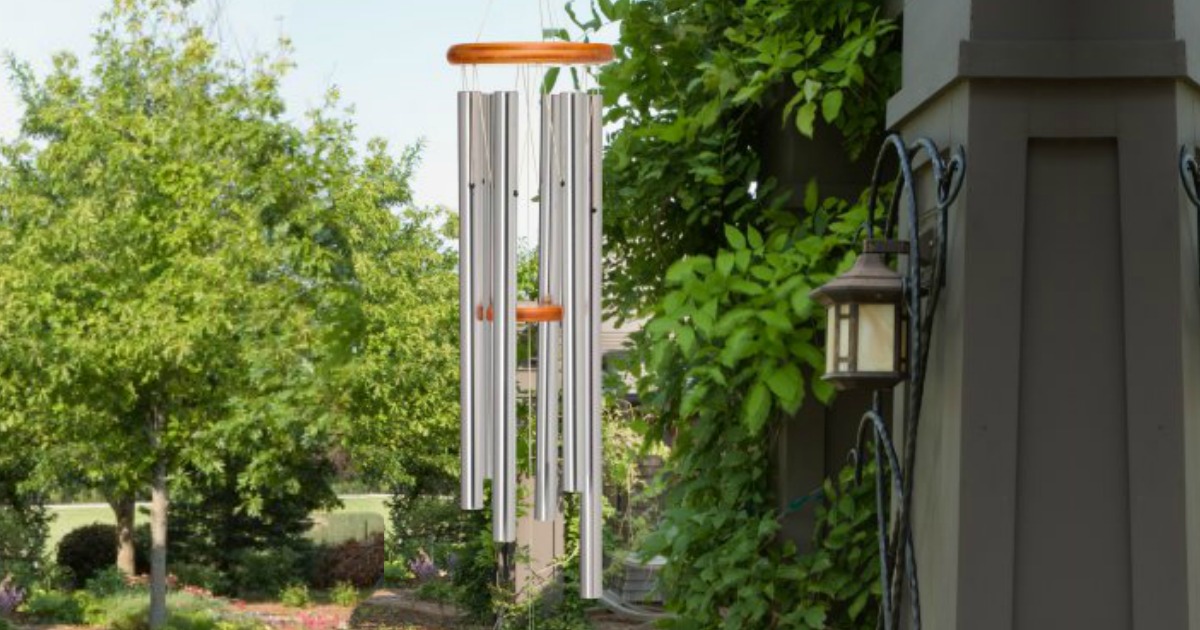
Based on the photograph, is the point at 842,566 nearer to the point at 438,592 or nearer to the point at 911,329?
the point at 911,329

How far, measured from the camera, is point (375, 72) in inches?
572

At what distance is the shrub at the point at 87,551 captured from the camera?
16047mm

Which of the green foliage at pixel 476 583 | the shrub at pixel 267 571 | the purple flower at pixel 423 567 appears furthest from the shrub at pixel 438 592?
the shrub at pixel 267 571

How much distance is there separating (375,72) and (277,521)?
4.77 meters

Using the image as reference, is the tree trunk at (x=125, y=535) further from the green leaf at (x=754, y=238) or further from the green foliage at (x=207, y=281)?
the green leaf at (x=754, y=238)

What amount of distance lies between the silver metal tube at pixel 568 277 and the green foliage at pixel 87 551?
43.3 feet

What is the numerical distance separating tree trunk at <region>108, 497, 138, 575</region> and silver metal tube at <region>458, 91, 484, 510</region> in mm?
13153

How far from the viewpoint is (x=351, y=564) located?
1591cm

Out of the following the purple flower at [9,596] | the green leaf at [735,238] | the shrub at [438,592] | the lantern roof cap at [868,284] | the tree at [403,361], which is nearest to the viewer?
the lantern roof cap at [868,284]

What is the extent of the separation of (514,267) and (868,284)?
0.84 metres

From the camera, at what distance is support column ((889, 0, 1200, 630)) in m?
2.78

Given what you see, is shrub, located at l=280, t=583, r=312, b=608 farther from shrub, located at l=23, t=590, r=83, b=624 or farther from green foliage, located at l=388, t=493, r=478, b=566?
shrub, located at l=23, t=590, r=83, b=624

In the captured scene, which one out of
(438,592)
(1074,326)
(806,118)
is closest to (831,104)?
(806,118)

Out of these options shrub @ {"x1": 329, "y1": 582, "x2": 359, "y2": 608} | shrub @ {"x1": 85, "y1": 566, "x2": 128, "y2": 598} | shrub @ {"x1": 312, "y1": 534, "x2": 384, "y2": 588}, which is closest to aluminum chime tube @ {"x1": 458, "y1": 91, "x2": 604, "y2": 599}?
shrub @ {"x1": 329, "y1": 582, "x2": 359, "y2": 608}
